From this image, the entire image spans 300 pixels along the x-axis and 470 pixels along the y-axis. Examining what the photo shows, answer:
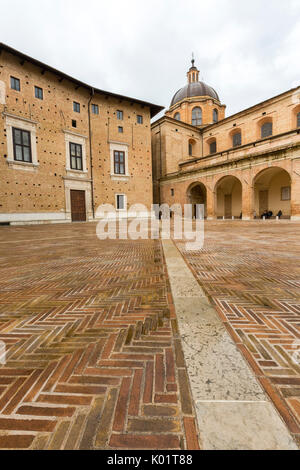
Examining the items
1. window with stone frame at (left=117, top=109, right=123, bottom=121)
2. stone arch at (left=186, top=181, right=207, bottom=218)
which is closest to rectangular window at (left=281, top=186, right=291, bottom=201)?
stone arch at (left=186, top=181, right=207, bottom=218)

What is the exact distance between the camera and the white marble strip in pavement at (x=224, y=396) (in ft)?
3.44

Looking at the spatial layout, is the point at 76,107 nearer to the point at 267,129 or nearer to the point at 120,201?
the point at 120,201

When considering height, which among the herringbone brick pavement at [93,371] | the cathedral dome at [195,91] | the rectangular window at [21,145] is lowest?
the herringbone brick pavement at [93,371]

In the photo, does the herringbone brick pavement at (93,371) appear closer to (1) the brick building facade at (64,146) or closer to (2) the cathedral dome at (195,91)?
(1) the brick building facade at (64,146)

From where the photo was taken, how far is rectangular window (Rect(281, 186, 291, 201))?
23469 millimetres

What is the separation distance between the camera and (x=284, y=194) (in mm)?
23922

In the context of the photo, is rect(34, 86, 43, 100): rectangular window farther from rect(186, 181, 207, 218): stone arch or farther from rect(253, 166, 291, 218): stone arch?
rect(253, 166, 291, 218): stone arch

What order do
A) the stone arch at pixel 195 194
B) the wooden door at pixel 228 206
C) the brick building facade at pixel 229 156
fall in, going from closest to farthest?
the brick building facade at pixel 229 156, the stone arch at pixel 195 194, the wooden door at pixel 228 206

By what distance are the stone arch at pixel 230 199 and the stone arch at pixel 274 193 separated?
120 inches

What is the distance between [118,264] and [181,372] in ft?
11.4

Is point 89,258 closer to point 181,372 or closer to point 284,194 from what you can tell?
point 181,372

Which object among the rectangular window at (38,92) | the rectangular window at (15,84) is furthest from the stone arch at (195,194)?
the rectangular window at (15,84)

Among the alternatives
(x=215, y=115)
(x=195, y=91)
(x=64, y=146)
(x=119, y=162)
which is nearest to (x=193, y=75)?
(x=195, y=91)

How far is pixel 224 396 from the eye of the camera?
4.27 feet
